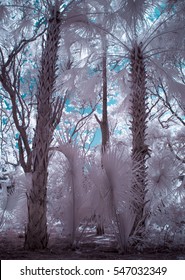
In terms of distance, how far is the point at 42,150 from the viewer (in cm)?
499

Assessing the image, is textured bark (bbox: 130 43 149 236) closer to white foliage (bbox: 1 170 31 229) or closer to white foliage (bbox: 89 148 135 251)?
white foliage (bbox: 89 148 135 251)

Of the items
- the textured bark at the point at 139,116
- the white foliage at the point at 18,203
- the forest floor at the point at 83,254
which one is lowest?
the forest floor at the point at 83,254

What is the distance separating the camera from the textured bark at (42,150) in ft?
15.7

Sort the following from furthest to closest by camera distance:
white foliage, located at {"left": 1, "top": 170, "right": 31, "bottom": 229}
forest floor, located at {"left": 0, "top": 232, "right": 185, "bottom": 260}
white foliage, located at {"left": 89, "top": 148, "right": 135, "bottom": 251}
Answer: white foliage, located at {"left": 1, "top": 170, "right": 31, "bottom": 229} → white foliage, located at {"left": 89, "top": 148, "right": 135, "bottom": 251} → forest floor, located at {"left": 0, "top": 232, "right": 185, "bottom": 260}

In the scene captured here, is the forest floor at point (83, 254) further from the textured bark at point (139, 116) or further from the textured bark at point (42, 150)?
the textured bark at point (139, 116)

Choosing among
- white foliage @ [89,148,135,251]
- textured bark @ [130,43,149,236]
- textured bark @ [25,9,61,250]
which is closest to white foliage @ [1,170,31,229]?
textured bark @ [25,9,61,250]

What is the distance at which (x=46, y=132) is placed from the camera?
503 cm

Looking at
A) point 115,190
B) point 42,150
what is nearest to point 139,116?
point 115,190

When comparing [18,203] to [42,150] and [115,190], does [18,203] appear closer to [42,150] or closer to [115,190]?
[42,150]

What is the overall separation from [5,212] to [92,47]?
417 cm

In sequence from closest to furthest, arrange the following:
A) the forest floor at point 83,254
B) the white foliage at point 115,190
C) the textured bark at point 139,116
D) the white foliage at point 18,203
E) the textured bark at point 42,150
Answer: the forest floor at point 83,254 → the white foliage at point 115,190 → the textured bark at point 42,150 → the white foliage at point 18,203 → the textured bark at point 139,116

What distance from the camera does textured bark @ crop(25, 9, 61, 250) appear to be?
4.79 m

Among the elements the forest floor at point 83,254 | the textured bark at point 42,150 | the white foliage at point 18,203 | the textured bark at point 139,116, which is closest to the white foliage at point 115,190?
the forest floor at point 83,254
